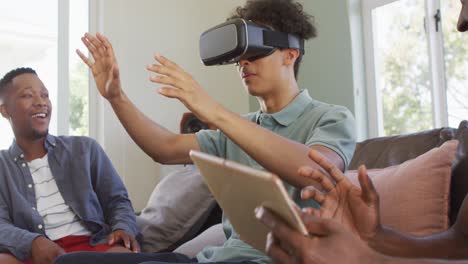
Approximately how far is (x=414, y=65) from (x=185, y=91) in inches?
85.4

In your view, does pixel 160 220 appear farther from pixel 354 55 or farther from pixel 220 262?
pixel 354 55

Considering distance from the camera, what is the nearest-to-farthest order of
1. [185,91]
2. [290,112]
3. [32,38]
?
[185,91], [290,112], [32,38]

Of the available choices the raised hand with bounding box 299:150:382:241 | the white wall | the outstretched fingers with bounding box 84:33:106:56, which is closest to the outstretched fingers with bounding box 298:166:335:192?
the raised hand with bounding box 299:150:382:241

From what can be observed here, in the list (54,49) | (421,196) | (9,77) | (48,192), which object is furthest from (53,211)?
(54,49)

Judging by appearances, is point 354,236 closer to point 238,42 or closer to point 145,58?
point 238,42

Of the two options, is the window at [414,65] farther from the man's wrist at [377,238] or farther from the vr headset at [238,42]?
the man's wrist at [377,238]

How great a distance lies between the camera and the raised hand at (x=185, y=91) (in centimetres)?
121

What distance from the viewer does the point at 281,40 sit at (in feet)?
4.99

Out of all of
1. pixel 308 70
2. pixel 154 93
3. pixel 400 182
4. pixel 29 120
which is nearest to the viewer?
pixel 400 182

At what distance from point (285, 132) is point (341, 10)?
82.1 inches

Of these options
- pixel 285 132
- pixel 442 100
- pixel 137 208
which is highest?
pixel 442 100

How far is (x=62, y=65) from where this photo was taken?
11.9 feet

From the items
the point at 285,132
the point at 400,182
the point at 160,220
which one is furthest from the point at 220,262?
the point at 160,220

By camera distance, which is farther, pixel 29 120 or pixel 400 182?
pixel 29 120
